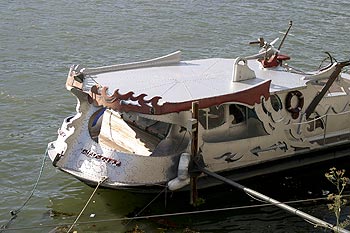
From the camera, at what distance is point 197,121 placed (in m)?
13.6

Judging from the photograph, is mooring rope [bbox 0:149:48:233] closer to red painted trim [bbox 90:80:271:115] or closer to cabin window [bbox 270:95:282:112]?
red painted trim [bbox 90:80:271:115]

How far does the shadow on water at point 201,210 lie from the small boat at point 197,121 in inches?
19.0

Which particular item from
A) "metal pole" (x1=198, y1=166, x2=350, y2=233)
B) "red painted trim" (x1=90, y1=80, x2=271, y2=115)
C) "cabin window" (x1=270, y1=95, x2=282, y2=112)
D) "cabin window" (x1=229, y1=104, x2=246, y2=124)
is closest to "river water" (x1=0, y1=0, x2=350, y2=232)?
"metal pole" (x1=198, y1=166, x2=350, y2=233)

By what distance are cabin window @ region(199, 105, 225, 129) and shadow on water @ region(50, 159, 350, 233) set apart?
1462 mm

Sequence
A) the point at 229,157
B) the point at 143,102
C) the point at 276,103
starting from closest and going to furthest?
1. the point at 143,102
2. the point at 229,157
3. the point at 276,103

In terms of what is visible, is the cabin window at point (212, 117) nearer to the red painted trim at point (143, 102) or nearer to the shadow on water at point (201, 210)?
the red painted trim at point (143, 102)

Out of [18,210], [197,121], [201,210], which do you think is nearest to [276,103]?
[197,121]

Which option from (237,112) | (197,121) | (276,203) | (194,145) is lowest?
(276,203)

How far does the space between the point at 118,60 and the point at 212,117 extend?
10.9 m

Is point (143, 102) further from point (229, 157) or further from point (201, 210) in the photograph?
point (201, 210)

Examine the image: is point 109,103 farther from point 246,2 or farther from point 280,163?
point 246,2

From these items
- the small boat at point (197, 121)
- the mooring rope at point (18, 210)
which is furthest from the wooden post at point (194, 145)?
the mooring rope at point (18, 210)

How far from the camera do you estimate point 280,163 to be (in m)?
15.4

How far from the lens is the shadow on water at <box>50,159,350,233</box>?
13938 millimetres
